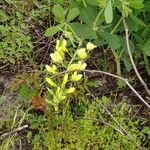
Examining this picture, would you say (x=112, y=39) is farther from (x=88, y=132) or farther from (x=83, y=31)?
(x=88, y=132)

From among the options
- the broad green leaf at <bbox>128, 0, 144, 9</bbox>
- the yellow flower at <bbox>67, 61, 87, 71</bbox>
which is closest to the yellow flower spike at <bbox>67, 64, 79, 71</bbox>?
the yellow flower at <bbox>67, 61, 87, 71</bbox>

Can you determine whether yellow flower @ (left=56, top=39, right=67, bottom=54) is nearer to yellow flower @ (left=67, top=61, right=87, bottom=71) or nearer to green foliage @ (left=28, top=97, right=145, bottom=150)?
yellow flower @ (left=67, top=61, right=87, bottom=71)

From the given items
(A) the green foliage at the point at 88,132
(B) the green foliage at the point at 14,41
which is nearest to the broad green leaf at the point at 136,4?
(A) the green foliage at the point at 88,132

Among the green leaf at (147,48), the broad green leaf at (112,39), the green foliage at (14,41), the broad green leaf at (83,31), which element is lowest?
the green foliage at (14,41)

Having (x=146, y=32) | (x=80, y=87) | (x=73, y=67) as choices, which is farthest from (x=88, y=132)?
(x=146, y=32)

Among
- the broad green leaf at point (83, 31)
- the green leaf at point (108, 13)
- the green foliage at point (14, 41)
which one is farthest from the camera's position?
the green foliage at point (14, 41)

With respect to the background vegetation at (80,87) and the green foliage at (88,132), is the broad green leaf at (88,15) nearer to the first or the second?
the background vegetation at (80,87)

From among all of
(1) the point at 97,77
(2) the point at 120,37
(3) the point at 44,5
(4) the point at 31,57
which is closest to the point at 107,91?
(1) the point at 97,77
